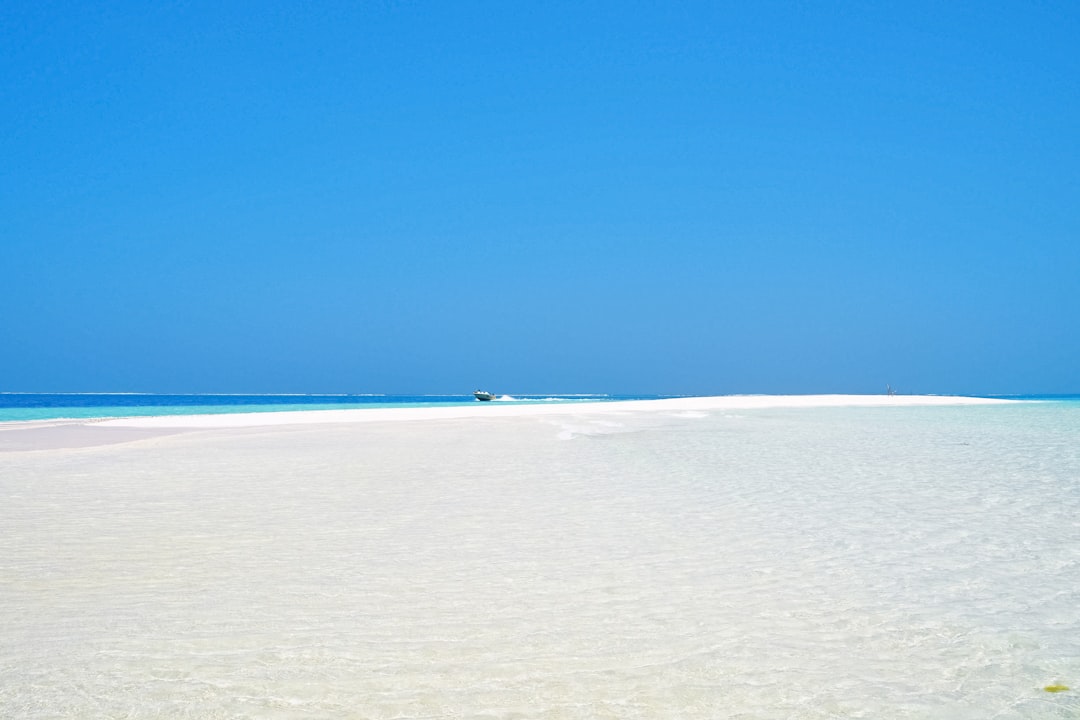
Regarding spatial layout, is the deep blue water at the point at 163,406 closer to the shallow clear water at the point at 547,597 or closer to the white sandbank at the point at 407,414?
the white sandbank at the point at 407,414

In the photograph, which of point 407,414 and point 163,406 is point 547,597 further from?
point 163,406

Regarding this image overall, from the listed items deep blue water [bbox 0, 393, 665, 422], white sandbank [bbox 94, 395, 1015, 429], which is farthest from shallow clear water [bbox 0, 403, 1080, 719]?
deep blue water [bbox 0, 393, 665, 422]

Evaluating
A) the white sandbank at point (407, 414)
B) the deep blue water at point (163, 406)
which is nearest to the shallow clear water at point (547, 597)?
the white sandbank at point (407, 414)

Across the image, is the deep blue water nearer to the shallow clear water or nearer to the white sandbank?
the white sandbank

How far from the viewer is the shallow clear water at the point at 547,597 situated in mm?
3438

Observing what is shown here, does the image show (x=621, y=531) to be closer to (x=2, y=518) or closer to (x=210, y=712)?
(x=210, y=712)

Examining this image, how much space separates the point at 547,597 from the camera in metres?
4.91

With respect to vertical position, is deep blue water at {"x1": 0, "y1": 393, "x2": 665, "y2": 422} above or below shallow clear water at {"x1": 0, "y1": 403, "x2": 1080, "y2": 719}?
above

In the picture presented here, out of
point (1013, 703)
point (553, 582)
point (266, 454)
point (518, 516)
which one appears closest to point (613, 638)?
point (553, 582)

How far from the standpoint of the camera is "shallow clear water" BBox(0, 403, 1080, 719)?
3.44 meters

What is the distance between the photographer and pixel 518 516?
25.7 ft

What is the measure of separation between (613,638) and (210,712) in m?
1.84

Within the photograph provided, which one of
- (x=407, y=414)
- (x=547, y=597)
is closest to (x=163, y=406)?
(x=407, y=414)

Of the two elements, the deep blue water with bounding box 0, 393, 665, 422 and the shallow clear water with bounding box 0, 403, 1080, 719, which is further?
the deep blue water with bounding box 0, 393, 665, 422
